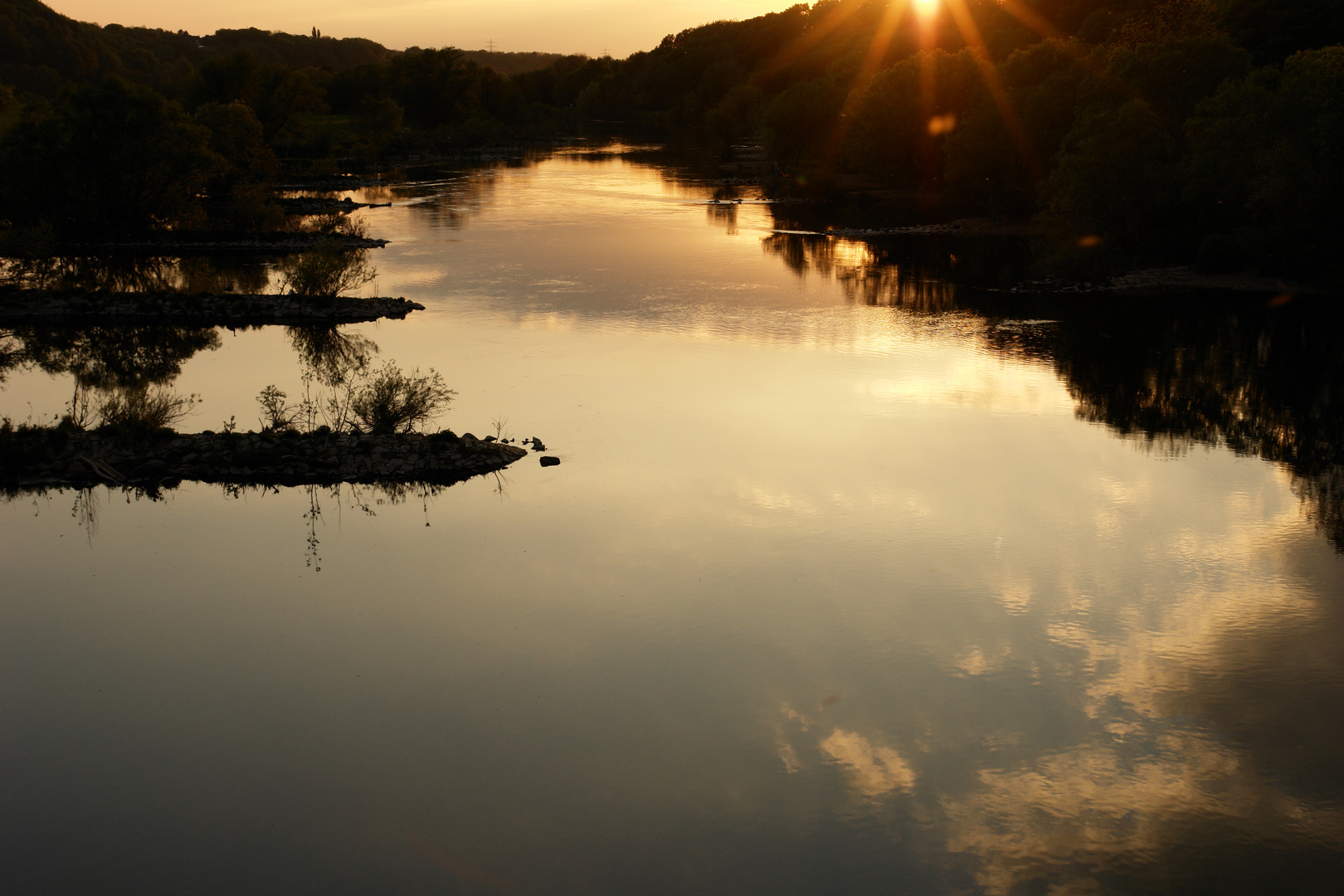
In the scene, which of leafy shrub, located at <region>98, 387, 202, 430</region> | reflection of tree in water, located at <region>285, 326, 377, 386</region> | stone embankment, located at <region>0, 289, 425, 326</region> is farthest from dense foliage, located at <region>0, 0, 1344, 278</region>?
leafy shrub, located at <region>98, 387, 202, 430</region>

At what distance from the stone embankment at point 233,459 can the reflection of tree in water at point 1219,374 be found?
1428 cm

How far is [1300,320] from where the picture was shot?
1277 inches

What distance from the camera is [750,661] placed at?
12.6 meters

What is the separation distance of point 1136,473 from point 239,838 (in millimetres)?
16522

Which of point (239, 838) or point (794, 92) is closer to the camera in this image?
point (239, 838)

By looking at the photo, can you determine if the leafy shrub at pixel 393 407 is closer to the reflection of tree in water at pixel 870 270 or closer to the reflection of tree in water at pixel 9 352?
the reflection of tree in water at pixel 9 352

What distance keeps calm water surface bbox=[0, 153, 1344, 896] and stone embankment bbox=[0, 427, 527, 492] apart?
2.16 feet

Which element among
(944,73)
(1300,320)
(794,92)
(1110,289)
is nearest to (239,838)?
(1300,320)

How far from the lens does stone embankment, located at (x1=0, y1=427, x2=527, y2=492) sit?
61.6ft

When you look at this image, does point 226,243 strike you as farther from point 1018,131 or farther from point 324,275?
point 1018,131

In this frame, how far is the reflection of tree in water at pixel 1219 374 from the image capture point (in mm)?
21141

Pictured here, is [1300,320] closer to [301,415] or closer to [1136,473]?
[1136,473]

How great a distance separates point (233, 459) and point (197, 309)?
17.2m

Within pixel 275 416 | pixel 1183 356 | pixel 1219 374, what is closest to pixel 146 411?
pixel 275 416
